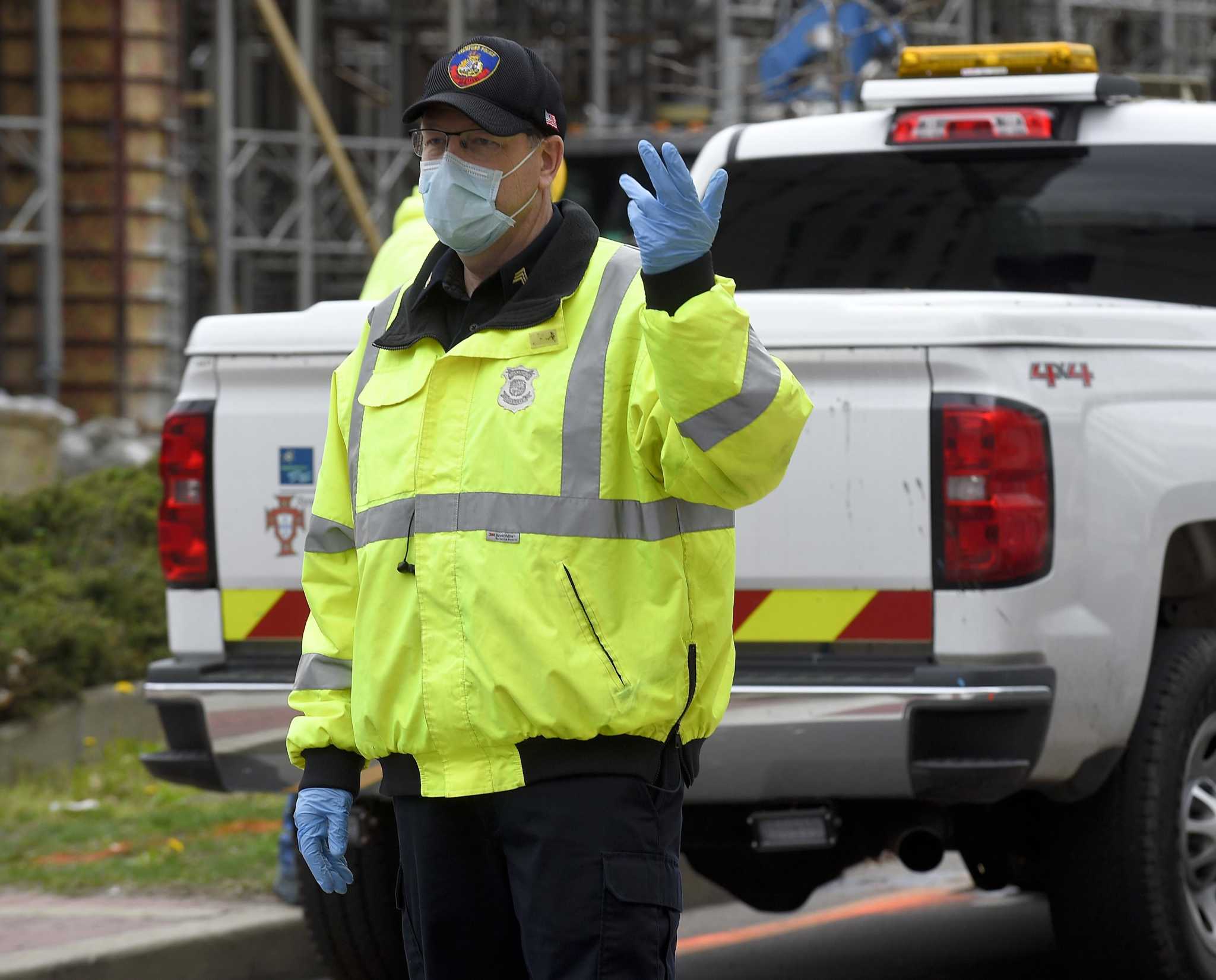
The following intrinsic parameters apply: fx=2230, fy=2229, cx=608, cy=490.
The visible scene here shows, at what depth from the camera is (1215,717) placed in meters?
5.05

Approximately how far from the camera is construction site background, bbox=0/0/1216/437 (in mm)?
17266

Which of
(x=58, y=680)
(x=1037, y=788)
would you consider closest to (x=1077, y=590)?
(x=1037, y=788)

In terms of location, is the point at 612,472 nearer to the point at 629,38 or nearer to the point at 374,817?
the point at 374,817

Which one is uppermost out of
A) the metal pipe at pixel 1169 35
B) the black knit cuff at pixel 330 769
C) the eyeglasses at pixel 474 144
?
the metal pipe at pixel 1169 35

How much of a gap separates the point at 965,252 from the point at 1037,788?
1.89 meters

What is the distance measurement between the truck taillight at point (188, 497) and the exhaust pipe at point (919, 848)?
5.45 feet

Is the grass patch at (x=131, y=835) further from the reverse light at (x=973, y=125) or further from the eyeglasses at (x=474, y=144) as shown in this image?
the eyeglasses at (x=474, y=144)

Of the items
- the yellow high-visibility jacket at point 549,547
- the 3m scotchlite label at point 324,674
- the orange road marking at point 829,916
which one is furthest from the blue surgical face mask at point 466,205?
the orange road marking at point 829,916

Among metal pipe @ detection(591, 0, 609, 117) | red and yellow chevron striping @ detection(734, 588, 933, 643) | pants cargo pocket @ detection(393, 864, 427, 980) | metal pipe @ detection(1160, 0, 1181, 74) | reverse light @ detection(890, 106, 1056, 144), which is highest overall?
metal pipe @ detection(1160, 0, 1181, 74)

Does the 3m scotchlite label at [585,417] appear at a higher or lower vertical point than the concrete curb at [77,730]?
higher

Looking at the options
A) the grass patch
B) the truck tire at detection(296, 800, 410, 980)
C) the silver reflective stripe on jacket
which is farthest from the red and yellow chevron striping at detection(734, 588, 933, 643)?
the grass patch

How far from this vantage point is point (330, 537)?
3414mm

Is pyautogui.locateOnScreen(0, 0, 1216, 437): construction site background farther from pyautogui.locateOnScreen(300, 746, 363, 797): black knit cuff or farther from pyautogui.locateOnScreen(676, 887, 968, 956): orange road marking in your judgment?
pyautogui.locateOnScreen(300, 746, 363, 797): black knit cuff

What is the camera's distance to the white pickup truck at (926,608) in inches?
177
